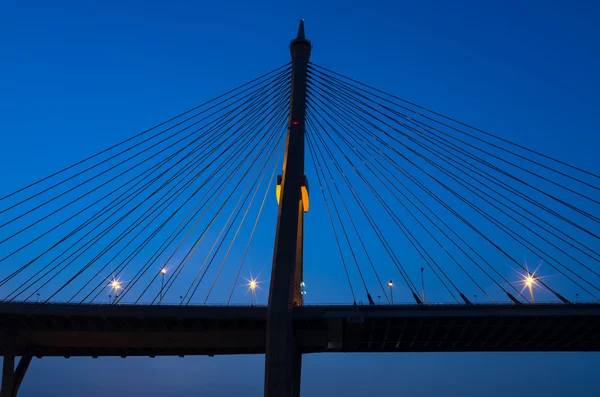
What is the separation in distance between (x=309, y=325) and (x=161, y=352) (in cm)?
1394

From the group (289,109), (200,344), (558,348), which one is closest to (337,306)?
(200,344)

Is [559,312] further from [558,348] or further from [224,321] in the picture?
[224,321]

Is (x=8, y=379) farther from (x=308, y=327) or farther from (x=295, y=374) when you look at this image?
(x=308, y=327)

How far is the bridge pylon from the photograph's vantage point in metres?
30.9

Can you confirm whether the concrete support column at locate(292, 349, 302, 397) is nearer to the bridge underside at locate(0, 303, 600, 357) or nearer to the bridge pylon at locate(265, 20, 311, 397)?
the bridge pylon at locate(265, 20, 311, 397)

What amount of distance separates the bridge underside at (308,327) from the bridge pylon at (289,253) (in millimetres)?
3381

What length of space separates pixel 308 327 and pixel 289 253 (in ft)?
28.4

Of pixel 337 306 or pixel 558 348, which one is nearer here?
pixel 337 306

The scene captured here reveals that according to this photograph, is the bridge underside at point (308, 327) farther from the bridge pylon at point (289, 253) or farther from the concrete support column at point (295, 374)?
the bridge pylon at point (289, 253)

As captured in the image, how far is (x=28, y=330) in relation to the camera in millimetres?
42156

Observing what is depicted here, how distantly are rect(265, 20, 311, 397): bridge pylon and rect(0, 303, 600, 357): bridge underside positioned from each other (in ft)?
11.1

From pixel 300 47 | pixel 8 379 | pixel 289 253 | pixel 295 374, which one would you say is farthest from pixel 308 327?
pixel 8 379

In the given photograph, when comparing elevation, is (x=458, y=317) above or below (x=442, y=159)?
below

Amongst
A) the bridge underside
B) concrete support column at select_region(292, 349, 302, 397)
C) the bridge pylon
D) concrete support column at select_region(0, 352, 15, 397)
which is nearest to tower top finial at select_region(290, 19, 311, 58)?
the bridge pylon
